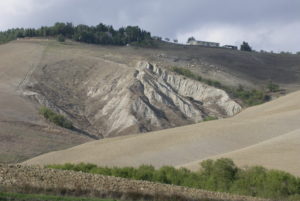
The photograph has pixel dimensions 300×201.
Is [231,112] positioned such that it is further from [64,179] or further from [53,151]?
[64,179]

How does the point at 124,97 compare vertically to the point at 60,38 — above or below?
below

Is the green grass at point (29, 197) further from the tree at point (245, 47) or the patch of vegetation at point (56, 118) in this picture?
the tree at point (245, 47)

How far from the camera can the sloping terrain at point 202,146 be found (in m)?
62.2

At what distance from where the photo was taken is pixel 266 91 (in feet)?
441

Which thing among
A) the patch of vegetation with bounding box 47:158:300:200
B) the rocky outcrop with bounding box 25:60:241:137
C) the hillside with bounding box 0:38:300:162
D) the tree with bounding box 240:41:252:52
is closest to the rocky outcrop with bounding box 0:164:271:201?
the patch of vegetation with bounding box 47:158:300:200

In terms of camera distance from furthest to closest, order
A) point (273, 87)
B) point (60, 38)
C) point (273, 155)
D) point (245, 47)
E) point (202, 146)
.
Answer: point (245, 47) → point (60, 38) → point (273, 87) → point (202, 146) → point (273, 155)

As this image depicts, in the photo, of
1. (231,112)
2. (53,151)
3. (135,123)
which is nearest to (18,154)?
(53,151)

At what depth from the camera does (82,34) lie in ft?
551

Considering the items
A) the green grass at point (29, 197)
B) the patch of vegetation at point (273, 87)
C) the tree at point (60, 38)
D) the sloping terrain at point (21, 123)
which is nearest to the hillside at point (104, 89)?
the sloping terrain at point (21, 123)

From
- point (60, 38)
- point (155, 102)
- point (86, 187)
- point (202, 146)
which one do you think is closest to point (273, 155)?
point (202, 146)

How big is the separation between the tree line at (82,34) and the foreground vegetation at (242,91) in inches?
1448

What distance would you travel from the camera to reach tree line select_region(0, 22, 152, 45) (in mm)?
167875

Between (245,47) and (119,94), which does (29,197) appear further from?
(245,47)

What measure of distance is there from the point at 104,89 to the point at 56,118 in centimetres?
2305
